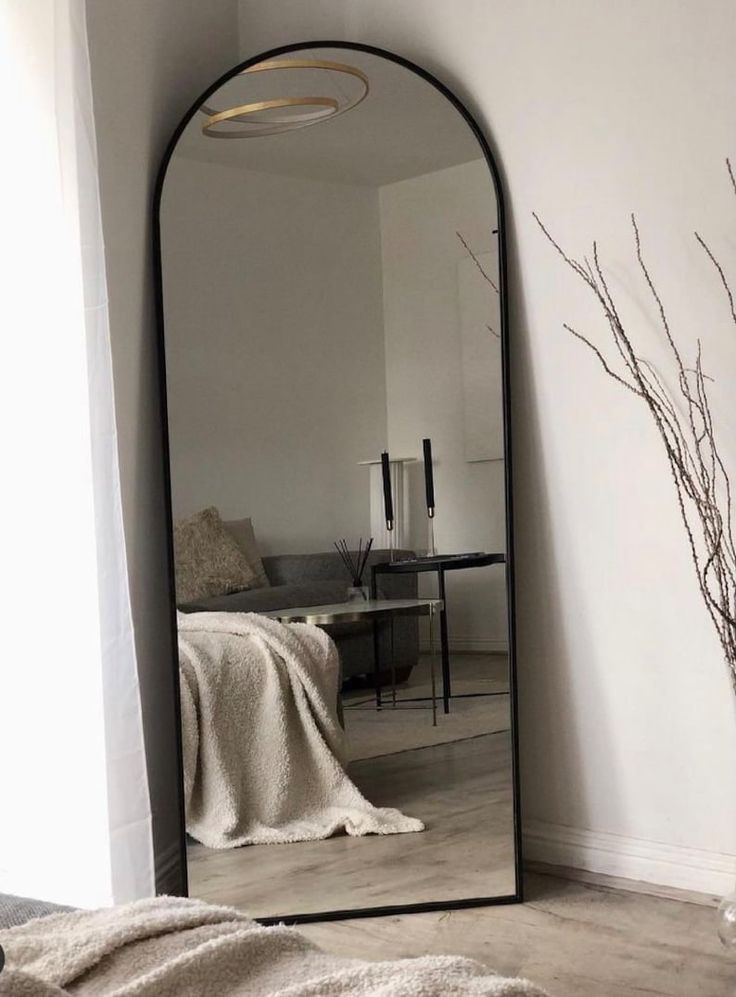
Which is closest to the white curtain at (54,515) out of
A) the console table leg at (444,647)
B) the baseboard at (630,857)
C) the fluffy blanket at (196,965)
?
the console table leg at (444,647)

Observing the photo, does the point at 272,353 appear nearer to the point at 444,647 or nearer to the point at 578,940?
the point at 444,647

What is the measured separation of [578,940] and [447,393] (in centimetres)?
127

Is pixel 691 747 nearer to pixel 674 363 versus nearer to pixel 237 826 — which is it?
pixel 674 363

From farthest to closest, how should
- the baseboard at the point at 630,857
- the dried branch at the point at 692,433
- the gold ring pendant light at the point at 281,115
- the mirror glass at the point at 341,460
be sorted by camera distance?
the gold ring pendant light at the point at 281,115 < the mirror glass at the point at 341,460 < the baseboard at the point at 630,857 < the dried branch at the point at 692,433

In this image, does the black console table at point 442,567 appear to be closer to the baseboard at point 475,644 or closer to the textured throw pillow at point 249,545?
the baseboard at point 475,644

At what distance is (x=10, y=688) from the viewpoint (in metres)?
2.44

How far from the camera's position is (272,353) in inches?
116

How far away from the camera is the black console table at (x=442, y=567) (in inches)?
116

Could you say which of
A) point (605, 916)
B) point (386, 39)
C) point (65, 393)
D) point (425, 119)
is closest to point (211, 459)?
point (65, 393)

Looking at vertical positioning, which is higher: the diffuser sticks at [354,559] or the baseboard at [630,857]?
the diffuser sticks at [354,559]

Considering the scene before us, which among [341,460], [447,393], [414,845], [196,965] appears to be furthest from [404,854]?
[196,965]

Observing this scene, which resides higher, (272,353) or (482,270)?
(482,270)

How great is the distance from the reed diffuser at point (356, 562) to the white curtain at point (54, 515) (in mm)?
610

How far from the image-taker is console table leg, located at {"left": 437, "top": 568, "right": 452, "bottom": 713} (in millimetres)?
2926
